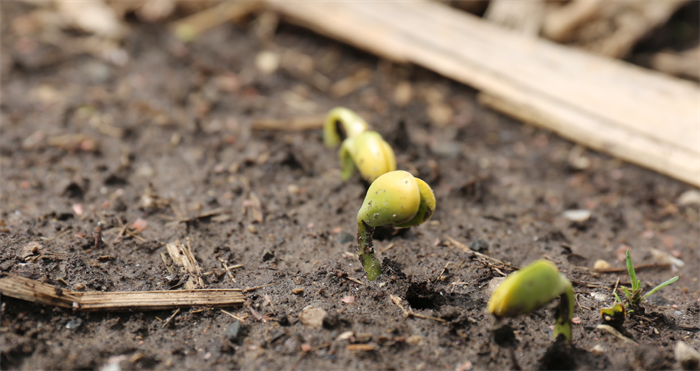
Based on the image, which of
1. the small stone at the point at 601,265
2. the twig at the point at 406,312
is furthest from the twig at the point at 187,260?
the small stone at the point at 601,265

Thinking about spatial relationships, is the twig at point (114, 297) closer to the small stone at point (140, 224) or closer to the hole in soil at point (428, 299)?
the small stone at point (140, 224)

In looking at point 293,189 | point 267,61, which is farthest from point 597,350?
point 267,61

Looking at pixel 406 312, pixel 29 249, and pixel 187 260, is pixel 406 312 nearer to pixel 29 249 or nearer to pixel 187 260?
pixel 187 260

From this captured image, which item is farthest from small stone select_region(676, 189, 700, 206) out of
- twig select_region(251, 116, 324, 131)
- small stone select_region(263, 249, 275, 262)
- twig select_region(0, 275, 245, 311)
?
twig select_region(0, 275, 245, 311)

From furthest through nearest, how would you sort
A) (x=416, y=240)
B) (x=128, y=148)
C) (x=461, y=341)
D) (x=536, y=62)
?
(x=536, y=62) → (x=128, y=148) → (x=416, y=240) → (x=461, y=341)

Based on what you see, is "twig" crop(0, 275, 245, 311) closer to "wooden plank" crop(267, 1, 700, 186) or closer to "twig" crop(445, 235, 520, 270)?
"twig" crop(445, 235, 520, 270)

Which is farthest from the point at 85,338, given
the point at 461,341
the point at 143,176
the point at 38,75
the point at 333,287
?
the point at 38,75

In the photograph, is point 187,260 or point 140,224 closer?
point 187,260

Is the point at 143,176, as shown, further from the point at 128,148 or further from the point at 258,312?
the point at 258,312
